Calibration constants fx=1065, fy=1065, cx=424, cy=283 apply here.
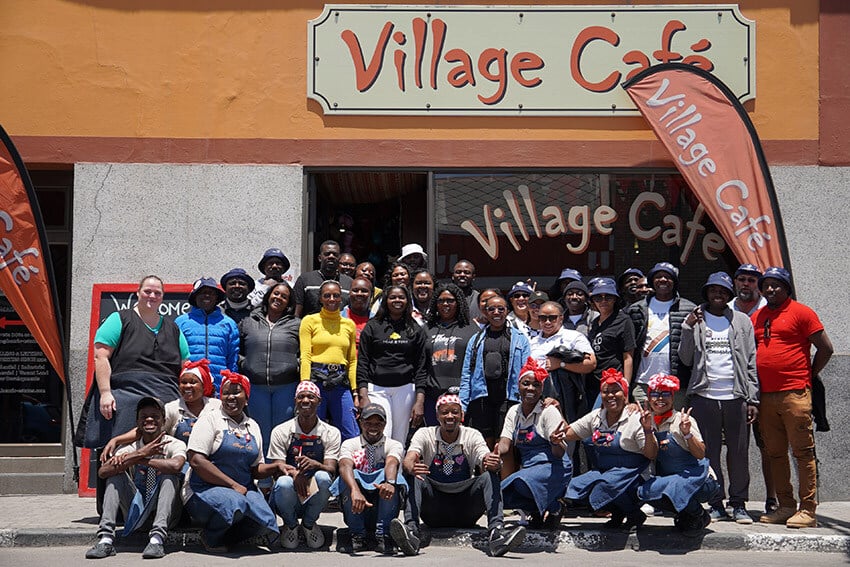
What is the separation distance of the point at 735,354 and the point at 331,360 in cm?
340

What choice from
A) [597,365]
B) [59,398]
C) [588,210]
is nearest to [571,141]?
[588,210]

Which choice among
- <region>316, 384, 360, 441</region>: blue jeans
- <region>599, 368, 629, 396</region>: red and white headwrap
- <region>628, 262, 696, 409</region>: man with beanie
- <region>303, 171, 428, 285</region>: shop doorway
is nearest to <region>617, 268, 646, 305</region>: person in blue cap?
<region>628, 262, 696, 409</region>: man with beanie

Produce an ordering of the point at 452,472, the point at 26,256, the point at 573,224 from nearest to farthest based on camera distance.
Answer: the point at 452,472 → the point at 26,256 → the point at 573,224

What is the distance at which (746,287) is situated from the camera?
9.46 meters

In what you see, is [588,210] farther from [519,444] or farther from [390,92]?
[519,444]

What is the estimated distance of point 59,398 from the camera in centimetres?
1101

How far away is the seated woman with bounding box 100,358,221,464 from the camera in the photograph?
805cm

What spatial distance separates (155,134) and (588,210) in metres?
A: 4.50

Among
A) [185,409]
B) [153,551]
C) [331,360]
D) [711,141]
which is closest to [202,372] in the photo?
[185,409]

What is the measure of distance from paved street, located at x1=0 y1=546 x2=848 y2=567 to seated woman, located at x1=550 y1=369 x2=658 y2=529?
1.45 feet

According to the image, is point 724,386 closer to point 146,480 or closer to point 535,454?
point 535,454

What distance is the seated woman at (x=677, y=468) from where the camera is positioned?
799 cm

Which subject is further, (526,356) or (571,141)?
(571,141)

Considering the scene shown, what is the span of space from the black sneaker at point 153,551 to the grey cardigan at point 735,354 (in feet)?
14.7
